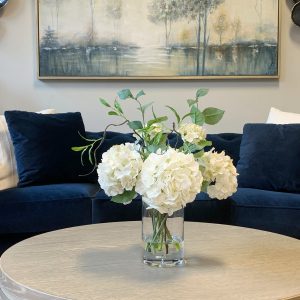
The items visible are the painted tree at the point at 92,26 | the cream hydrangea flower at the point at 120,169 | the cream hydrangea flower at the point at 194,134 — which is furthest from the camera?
the painted tree at the point at 92,26

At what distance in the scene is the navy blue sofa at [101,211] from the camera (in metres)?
2.52

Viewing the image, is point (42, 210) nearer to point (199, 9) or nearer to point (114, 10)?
point (114, 10)

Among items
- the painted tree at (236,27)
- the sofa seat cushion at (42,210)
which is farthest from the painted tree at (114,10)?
the sofa seat cushion at (42,210)

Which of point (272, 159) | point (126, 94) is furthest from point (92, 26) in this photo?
point (126, 94)

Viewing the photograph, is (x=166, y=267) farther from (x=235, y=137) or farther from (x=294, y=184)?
(x=235, y=137)

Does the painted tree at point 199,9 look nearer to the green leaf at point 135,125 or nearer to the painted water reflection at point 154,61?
the painted water reflection at point 154,61

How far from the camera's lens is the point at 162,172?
131 centimetres

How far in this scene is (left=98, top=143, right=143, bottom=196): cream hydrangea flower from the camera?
54.5 inches

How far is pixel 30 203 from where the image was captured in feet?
8.36

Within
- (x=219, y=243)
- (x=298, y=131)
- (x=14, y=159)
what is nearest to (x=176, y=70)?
(x=298, y=131)

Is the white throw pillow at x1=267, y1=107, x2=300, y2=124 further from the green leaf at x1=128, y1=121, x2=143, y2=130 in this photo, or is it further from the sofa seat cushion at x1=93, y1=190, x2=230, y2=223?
the green leaf at x1=128, y1=121, x2=143, y2=130

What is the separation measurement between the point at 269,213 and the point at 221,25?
1.61m

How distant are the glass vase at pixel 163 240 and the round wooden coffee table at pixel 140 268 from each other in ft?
0.12

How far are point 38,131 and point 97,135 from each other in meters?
0.49
